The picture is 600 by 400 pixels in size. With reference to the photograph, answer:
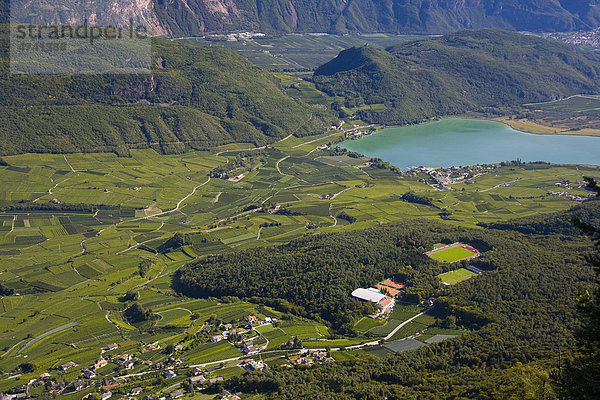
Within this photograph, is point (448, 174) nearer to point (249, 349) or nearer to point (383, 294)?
point (383, 294)

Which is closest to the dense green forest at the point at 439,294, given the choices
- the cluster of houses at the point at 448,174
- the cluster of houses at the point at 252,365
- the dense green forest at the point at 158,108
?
the cluster of houses at the point at 252,365

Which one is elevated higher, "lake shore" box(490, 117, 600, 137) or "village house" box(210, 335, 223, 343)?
"lake shore" box(490, 117, 600, 137)

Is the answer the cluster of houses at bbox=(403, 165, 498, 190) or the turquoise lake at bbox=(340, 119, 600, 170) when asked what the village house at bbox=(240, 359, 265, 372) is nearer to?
the cluster of houses at bbox=(403, 165, 498, 190)

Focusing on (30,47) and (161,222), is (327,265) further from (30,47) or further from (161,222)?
(30,47)

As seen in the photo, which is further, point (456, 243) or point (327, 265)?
point (456, 243)

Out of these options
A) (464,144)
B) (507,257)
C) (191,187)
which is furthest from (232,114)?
(507,257)

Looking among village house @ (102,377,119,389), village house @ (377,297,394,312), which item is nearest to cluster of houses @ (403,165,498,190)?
village house @ (377,297,394,312)
